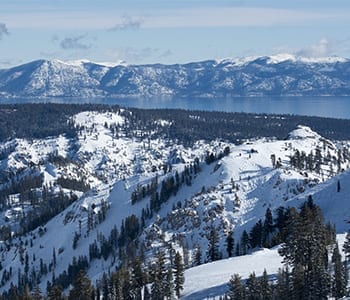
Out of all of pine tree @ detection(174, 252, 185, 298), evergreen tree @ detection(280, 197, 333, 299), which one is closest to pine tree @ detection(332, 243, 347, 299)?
evergreen tree @ detection(280, 197, 333, 299)

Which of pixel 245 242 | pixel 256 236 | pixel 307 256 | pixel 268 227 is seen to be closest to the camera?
pixel 307 256

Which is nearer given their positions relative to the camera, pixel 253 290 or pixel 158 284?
→ pixel 253 290

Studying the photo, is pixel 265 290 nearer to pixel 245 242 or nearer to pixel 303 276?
pixel 303 276

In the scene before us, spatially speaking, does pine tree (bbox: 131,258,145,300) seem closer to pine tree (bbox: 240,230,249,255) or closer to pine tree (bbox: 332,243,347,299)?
pine tree (bbox: 332,243,347,299)

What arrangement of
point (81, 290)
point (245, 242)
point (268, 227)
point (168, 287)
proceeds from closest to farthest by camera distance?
point (168, 287), point (81, 290), point (245, 242), point (268, 227)

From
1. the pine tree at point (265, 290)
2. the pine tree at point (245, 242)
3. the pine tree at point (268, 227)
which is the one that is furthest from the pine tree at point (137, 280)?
the pine tree at point (268, 227)

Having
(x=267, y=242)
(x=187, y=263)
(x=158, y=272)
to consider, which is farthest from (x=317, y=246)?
(x=187, y=263)

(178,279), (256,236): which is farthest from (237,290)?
(256,236)

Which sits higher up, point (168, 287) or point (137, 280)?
point (168, 287)

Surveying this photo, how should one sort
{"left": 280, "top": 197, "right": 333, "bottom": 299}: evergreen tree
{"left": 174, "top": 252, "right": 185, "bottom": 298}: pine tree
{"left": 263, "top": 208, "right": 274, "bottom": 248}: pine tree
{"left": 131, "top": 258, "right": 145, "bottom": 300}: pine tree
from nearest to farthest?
{"left": 280, "top": 197, "right": 333, "bottom": 299}: evergreen tree, {"left": 174, "top": 252, "right": 185, "bottom": 298}: pine tree, {"left": 131, "top": 258, "right": 145, "bottom": 300}: pine tree, {"left": 263, "top": 208, "right": 274, "bottom": 248}: pine tree

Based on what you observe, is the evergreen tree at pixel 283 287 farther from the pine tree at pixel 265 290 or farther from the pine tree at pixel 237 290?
the pine tree at pixel 237 290

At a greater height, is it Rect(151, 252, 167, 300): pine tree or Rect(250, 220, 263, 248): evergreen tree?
Rect(151, 252, 167, 300): pine tree

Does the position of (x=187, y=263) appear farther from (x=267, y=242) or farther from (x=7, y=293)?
(x=7, y=293)

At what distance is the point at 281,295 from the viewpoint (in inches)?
3767
